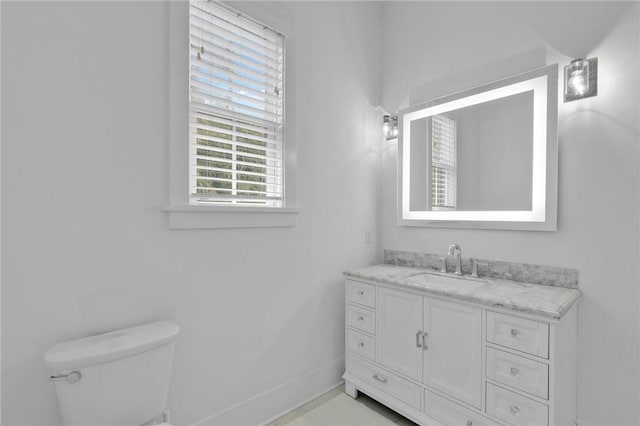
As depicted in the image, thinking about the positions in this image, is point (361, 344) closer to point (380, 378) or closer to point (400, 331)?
point (380, 378)

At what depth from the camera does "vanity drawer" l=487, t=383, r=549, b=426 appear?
136 cm

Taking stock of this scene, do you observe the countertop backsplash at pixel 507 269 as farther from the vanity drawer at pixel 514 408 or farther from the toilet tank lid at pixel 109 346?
the toilet tank lid at pixel 109 346

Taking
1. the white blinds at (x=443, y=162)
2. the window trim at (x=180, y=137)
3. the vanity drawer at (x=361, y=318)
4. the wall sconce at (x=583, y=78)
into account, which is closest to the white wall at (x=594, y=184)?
the wall sconce at (x=583, y=78)

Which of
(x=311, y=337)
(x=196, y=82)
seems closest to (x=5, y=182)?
(x=196, y=82)

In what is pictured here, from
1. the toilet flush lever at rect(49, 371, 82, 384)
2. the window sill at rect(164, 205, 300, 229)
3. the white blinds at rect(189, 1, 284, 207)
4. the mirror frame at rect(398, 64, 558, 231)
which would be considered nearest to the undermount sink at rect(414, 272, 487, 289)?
the mirror frame at rect(398, 64, 558, 231)

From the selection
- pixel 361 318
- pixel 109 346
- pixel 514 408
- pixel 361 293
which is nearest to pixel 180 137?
pixel 109 346

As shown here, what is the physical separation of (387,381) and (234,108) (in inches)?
72.9

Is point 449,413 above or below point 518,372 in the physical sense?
below

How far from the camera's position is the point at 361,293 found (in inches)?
83.1

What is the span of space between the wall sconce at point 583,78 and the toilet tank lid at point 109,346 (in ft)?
7.58

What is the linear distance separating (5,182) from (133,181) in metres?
0.41

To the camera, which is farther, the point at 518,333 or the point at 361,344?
the point at 361,344

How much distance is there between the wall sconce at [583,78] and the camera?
1639 mm

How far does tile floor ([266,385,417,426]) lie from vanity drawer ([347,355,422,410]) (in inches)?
6.0
